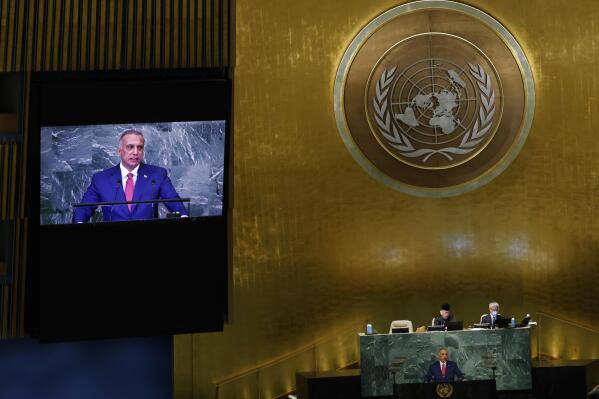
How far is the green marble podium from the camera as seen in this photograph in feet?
36.0

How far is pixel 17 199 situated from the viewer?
10906mm

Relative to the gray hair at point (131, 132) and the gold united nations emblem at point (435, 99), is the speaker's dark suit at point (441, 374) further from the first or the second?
the gray hair at point (131, 132)

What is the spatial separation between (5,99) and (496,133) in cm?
606

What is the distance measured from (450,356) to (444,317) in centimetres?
56

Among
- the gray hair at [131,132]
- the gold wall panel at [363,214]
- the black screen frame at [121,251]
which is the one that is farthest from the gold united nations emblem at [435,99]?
the gray hair at [131,132]

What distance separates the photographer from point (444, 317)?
37.4 ft

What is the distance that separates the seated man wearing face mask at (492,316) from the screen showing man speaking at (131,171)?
3386 millimetres

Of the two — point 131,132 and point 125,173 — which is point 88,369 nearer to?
point 125,173

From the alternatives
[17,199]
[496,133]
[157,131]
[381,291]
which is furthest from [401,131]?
[17,199]

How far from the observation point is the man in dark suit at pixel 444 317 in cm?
1139

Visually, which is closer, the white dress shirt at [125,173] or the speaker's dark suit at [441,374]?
the white dress shirt at [125,173]

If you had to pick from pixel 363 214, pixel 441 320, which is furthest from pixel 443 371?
pixel 363 214

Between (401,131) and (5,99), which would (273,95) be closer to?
(401,131)

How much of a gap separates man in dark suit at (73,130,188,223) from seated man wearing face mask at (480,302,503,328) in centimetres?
375
